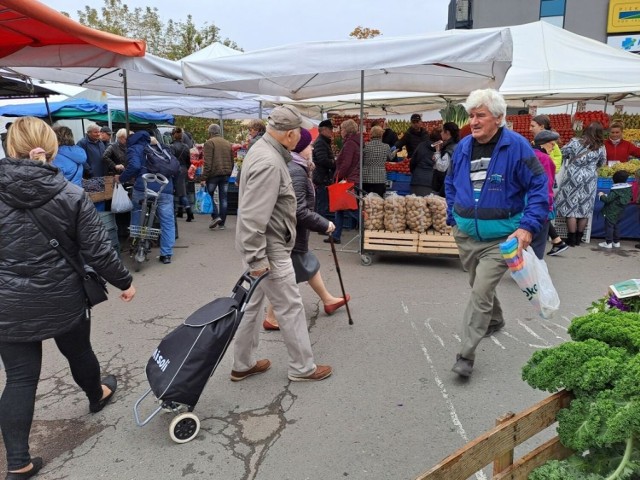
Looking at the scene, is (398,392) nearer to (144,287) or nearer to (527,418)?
(527,418)

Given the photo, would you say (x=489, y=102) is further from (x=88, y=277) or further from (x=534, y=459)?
(x=88, y=277)

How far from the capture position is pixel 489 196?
348 centimetres

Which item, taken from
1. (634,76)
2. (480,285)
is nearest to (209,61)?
(480,285)

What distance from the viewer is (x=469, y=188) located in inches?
140

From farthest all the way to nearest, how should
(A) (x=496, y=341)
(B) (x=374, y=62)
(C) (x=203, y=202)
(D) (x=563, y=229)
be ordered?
(C) (x=203, y=202)
(D) (x=563, y=229)
(B) (x=374, y=62)
(A) (x=496, y=341)

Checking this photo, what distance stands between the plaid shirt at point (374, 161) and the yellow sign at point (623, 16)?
23.8 metres

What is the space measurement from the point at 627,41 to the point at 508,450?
29555 mm

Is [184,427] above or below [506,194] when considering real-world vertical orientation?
below

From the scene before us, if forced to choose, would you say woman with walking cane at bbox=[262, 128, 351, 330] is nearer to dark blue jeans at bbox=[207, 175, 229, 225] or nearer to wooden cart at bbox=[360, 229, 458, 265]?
wooden cart at bbox=[360, 229, 458, 265]

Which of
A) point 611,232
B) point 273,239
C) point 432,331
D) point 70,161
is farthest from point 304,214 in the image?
point 611,232

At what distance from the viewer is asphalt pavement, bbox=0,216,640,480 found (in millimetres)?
2762

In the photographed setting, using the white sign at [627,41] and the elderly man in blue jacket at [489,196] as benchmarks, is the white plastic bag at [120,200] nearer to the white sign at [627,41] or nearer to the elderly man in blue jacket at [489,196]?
the elderly man in blue jacket at [489,196]

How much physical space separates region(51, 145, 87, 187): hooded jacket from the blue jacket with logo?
4723mm

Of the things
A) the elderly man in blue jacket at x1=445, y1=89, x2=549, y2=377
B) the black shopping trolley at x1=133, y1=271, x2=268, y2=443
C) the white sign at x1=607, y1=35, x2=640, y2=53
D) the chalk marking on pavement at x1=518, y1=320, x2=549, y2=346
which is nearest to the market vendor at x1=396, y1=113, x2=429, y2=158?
the chalk marking on pavement at x1=518, y1=320, x2=549, y2=346
